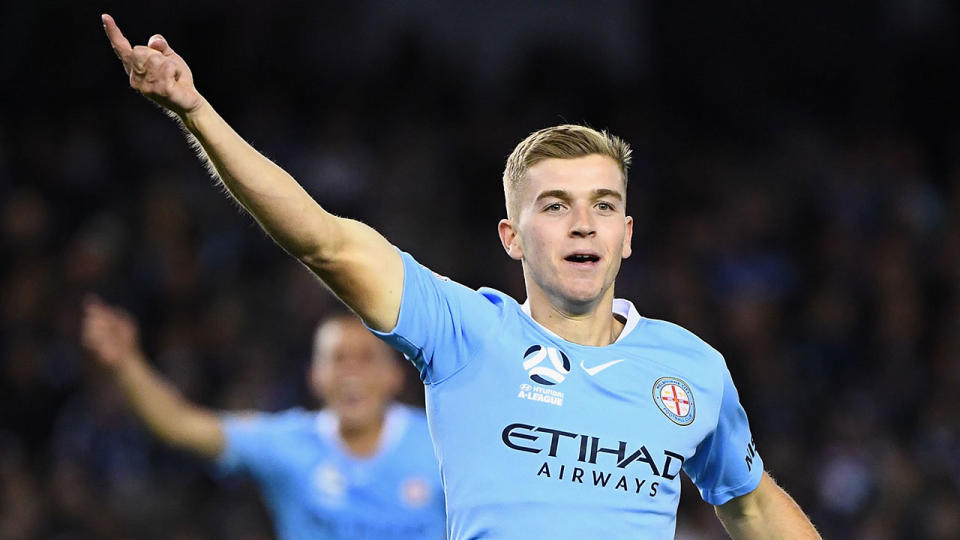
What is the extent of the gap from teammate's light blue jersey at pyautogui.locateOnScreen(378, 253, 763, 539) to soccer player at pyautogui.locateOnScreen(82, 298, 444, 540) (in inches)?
113

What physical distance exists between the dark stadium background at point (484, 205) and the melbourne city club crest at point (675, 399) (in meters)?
5.81

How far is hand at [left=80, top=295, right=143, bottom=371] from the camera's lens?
5912 millimetres

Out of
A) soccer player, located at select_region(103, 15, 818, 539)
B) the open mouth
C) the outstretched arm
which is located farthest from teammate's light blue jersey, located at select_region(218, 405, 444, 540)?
the open mouth

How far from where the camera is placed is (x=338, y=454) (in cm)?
658

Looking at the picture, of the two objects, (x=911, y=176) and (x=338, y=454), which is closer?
(x=338, y=454)

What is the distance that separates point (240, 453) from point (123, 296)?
4027mm

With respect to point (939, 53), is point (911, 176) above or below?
below

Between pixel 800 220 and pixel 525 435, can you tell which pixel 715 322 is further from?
pixel 525 435

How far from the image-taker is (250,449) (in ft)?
21.6

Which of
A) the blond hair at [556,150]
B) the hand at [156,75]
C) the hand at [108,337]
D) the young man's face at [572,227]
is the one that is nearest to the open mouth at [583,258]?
the young man's face at [572,227]

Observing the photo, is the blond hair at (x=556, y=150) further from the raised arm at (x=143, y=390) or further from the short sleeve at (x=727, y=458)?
the raised arm at (x=143, y=390)

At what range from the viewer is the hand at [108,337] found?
19.4 feet

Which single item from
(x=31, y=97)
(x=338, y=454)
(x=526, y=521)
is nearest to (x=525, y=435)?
(x=526, y=521)

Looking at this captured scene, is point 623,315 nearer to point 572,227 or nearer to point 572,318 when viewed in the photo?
point 572,318
